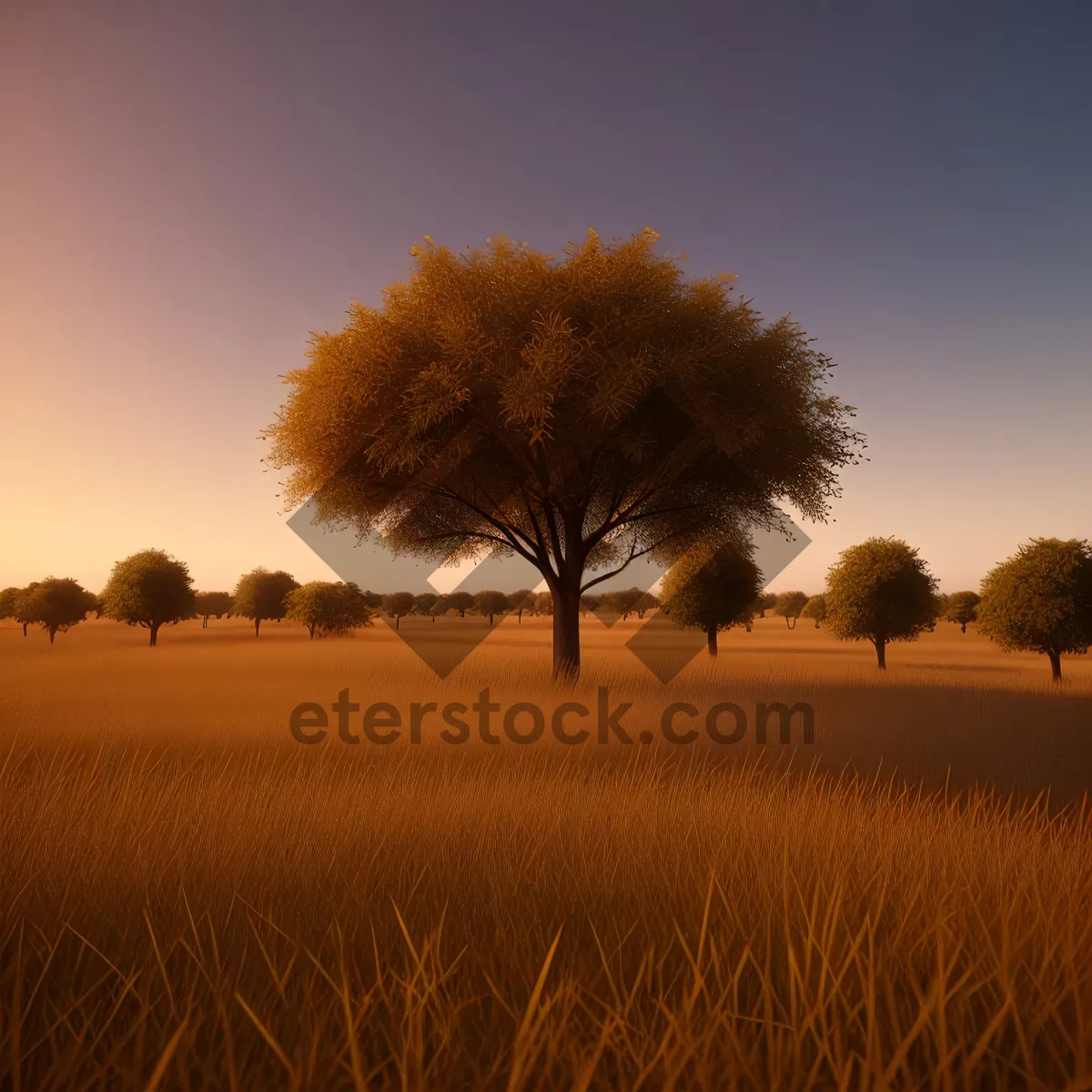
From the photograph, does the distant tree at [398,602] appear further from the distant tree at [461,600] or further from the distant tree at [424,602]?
the distant tree at [461,600]

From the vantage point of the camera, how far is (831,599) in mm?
29094

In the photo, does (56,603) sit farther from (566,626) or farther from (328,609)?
(566,626)

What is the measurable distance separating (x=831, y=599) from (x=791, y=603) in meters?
119

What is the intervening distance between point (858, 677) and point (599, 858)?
724 inches

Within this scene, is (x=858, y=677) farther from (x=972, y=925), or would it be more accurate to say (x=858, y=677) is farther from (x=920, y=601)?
(x=972, y=925)

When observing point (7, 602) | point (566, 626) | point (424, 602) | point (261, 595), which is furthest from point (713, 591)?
point (7, 602)

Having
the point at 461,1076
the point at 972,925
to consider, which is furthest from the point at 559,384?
the point at 461,1076

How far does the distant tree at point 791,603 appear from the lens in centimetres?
13812

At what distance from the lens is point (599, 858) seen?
13.1ft

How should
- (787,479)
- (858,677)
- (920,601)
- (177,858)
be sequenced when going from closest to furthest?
1. (177,858)
2. (787,479)
3. (858,677)
4. (920,601)

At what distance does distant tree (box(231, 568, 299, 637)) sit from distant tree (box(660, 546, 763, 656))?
161 ft

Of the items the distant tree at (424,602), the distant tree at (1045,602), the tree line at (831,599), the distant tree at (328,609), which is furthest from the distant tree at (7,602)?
the distant tree at (1045,602)

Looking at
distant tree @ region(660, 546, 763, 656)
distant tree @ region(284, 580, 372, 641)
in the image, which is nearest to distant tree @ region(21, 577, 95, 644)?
distant tree @ region(284, 580, 372, 641)

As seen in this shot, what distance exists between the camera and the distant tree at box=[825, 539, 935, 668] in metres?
27.4
